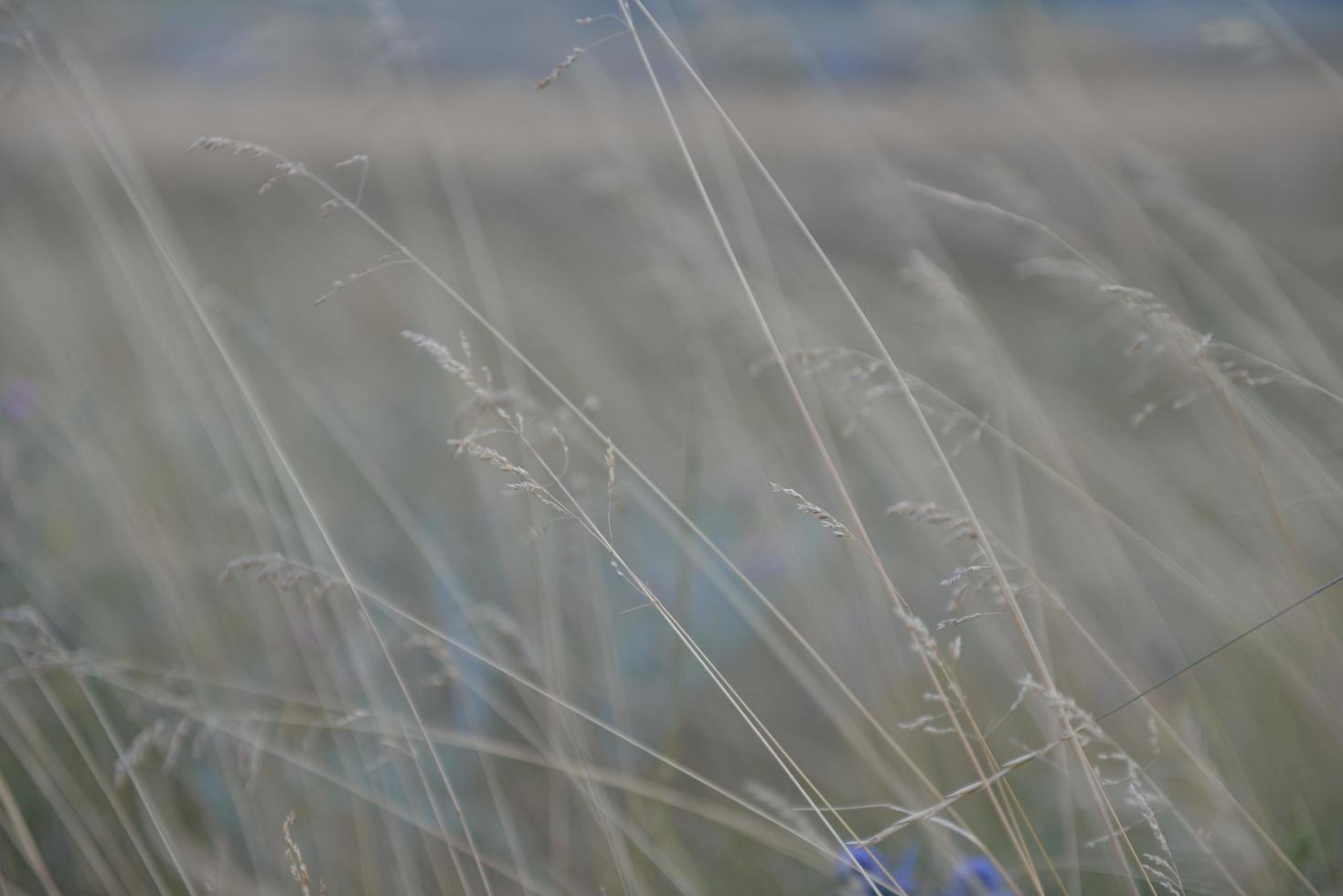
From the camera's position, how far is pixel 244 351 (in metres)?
2.66

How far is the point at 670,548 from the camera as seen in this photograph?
6.27 ft

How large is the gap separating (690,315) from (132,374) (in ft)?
5.70

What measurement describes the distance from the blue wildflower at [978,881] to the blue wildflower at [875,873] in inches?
2.3

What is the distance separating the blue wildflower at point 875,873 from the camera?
32.9 inches

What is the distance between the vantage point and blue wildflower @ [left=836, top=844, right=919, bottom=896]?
835 millimetres

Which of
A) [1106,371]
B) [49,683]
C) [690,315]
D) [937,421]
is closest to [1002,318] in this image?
[1106,371]

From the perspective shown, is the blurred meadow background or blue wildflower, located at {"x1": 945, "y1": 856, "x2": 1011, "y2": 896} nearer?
blue wildflower, located at {"x1": 945, "y1": 856, "x2": 1011, "y2": 896}

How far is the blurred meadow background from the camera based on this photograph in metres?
1.02

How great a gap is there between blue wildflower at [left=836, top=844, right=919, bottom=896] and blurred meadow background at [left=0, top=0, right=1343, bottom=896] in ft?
0.05

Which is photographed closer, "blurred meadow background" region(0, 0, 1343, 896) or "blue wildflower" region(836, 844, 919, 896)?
"blue wildflower" region(836, 844, 919, 896)

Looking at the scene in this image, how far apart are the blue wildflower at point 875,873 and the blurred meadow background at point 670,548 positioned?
0.05ft

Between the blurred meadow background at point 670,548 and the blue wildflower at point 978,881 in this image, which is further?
the blurred meadow background at point 670,548

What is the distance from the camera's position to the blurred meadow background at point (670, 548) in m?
1.02

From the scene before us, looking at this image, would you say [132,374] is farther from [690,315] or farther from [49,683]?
[690,315]
